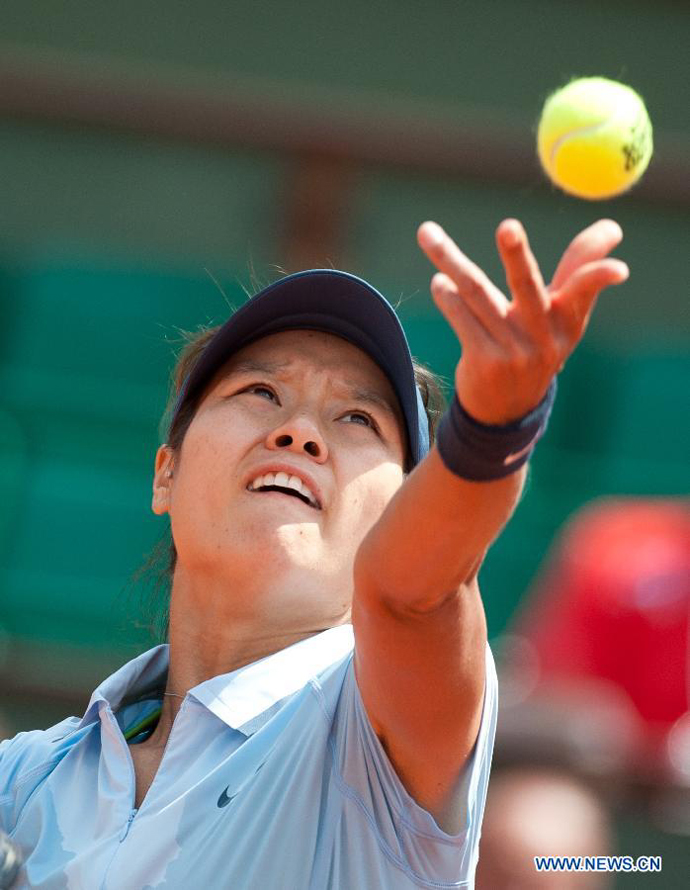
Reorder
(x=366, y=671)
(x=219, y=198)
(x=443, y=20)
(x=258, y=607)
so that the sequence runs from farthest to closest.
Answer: (x=443, y=20) < (x=219, y=198) < (x=258, y=607) < (x=366, y=671)

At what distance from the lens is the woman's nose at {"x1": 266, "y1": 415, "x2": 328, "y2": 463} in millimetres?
2146

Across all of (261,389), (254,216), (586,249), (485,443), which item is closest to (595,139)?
(261,389)

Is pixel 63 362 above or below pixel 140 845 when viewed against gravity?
above

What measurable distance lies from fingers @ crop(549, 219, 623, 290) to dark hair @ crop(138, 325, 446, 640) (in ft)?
3.20

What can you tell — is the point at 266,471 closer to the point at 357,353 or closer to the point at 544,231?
the point at 357,353

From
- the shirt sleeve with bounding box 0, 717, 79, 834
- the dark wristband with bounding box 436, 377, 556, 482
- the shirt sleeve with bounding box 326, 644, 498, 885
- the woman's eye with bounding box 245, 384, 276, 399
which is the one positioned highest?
the woman's eye with bounding box 245, 384, 276, 399

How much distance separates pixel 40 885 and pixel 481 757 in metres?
0.59

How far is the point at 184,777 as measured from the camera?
1.84 m

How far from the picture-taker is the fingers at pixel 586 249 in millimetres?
1504

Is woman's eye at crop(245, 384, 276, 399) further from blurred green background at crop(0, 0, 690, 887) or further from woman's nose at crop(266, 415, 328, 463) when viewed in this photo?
blurred green background at crop(0, 0, 690, 887)

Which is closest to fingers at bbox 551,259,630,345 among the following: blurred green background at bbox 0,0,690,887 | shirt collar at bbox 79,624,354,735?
shirt collar at bbox 79,624,354,735

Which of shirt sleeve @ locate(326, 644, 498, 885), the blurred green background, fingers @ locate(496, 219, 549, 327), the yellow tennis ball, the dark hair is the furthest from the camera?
the blurred green background

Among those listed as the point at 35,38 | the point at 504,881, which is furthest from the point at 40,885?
the point at 35,38

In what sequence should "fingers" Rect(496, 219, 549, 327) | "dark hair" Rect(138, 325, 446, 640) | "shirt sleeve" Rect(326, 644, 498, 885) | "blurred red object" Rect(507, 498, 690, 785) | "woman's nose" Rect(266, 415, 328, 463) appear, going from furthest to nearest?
"blurred red object" Rect(507, 498, 690, 785), "dark hair" Rect(138, 325, 446, 640), "woman's nose" Rect(266, 415, 328, 463), "shirt sleeve" Rect(326, 644, 498, 885), "fingers" Rect(496, 219, 549, 327)
